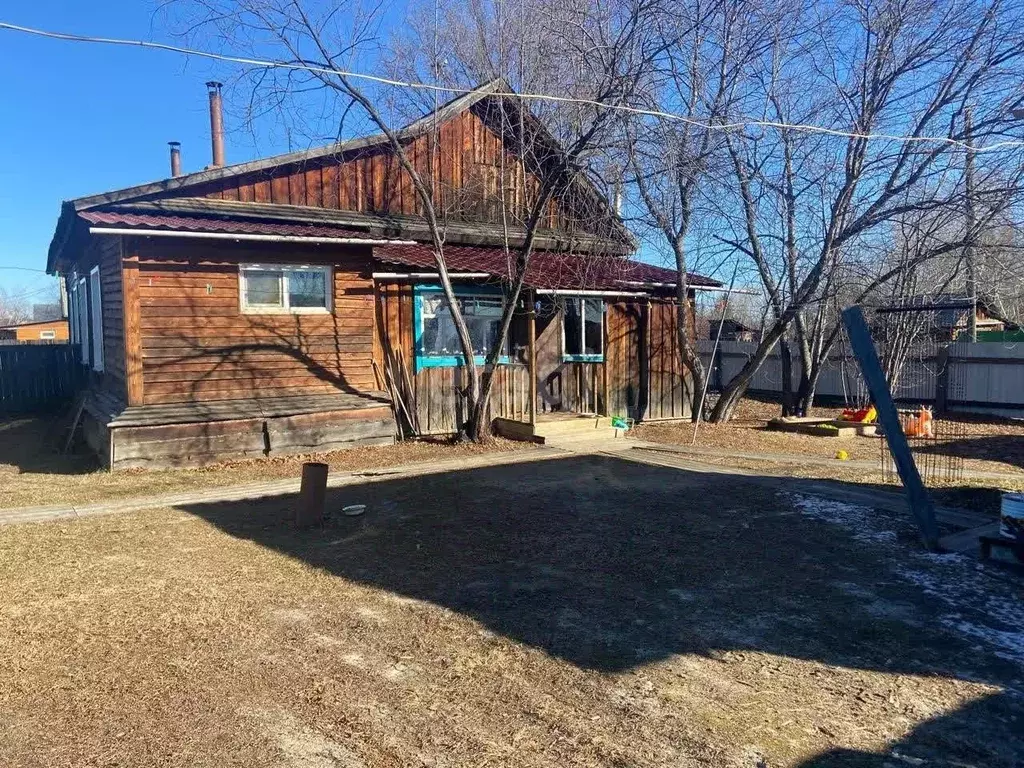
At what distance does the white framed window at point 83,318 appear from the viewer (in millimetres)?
14516

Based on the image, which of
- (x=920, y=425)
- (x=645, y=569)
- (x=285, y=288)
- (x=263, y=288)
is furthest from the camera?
(x=920, y=425)

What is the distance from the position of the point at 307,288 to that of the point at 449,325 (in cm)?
254

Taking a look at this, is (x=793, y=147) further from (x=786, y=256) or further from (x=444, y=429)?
(x=444, y=429)

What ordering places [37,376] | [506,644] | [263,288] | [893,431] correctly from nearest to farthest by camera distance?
[506,644], [893,431], [263,288], [37,376]

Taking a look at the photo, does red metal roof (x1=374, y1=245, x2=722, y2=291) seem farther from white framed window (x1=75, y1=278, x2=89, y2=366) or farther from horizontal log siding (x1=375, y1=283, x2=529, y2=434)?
white framed window (x1=75, y1=278, x2=89, y2=366)

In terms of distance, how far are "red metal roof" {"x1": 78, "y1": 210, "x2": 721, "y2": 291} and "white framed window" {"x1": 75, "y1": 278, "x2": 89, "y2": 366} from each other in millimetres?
5157

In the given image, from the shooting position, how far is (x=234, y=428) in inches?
407

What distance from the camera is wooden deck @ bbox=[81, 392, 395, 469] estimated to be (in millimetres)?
9688

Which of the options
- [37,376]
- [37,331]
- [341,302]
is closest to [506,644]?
[341,302]

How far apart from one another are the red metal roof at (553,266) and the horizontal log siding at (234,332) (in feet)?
3.00

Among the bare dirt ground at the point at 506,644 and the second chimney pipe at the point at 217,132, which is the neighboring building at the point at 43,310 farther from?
the bare dirt ground at the point at 506,644

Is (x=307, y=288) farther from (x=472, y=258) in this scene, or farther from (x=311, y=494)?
(x=311, y=494)

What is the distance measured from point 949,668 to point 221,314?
386 inches

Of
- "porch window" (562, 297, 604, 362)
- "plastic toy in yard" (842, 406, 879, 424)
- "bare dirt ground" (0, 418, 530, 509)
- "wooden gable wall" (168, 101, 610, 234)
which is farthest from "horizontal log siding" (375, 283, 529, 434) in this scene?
"plastic toy in yard" (842, 406, 879, 424)
